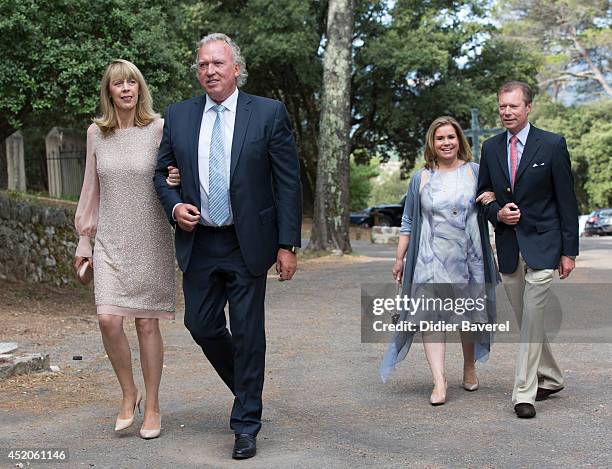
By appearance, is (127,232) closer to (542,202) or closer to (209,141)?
(209,141)

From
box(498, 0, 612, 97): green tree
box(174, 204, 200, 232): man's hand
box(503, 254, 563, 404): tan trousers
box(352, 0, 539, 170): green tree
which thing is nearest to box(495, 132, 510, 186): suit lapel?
box(503, 254, 563, 404): tan trousers

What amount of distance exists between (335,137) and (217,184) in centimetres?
1668

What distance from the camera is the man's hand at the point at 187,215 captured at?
16.8ft

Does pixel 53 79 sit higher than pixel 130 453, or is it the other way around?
pixel 53 79

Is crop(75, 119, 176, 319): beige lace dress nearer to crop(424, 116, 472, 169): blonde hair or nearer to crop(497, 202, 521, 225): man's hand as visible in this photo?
crop(424, 116, 472, 169): blonde hair

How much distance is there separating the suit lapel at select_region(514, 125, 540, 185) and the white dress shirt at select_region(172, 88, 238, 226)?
1901mm

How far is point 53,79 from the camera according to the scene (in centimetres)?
1154

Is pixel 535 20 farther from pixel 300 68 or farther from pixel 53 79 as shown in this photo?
pixel 53 79

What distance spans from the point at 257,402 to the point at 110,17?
7721mm

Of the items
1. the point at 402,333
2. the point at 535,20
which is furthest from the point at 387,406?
the point at 535,20

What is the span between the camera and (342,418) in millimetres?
5941

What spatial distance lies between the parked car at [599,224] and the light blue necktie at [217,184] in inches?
1773

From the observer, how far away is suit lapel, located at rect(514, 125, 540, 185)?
6.14m

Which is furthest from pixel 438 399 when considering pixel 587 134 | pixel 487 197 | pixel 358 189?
pixel 358 189
